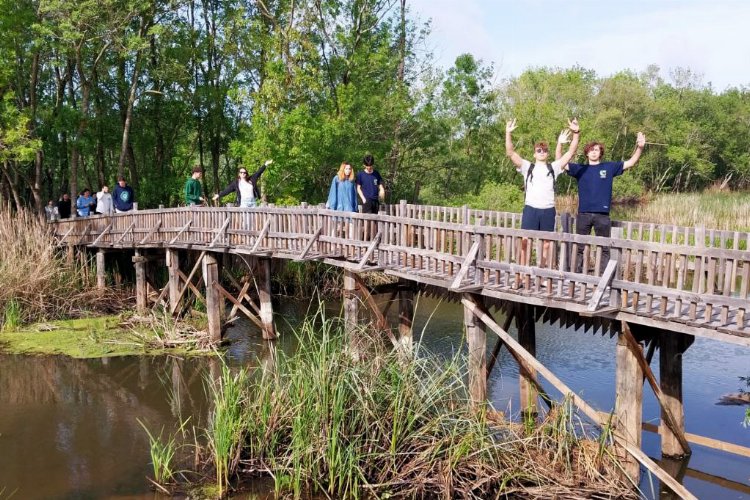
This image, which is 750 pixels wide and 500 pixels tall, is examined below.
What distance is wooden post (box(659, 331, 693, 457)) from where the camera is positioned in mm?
8672

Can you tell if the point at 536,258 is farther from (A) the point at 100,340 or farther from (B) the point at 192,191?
(A) the point at 100,340

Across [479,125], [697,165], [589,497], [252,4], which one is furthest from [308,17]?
[697,165]

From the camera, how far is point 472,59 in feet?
91.7

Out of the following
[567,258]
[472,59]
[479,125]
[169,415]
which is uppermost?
[472,59]

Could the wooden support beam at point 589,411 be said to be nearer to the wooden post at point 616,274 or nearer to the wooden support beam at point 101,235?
the wooden post at point 616,274

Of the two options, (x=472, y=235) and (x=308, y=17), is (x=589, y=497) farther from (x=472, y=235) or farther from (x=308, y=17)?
(x=308, y=17)

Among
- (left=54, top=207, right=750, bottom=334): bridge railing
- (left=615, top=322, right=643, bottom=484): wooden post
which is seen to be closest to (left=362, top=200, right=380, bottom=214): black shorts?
(left=54, top=207, right=750, bottom=334): bridge railing

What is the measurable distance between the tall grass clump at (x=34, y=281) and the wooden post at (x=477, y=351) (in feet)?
36.4

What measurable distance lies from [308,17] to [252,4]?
455cm

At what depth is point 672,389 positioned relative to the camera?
8898 millimetres

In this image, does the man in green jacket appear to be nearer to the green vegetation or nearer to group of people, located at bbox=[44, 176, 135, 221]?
the green vegetation

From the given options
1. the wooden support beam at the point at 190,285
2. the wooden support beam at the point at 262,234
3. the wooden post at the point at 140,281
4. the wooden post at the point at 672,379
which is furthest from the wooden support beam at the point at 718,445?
the wooden post at the point at 140,281

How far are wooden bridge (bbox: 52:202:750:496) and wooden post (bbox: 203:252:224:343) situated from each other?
1090 mm

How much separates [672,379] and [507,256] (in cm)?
264
